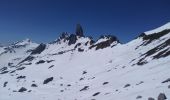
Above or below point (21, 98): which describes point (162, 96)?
below

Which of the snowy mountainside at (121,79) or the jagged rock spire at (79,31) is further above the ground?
the jagged rock spire at (79,31)

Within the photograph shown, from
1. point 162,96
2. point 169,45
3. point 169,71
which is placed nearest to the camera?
point 162,96

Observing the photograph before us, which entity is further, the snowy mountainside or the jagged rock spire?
the jagged rock spire

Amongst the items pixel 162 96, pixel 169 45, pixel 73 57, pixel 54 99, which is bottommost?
pixel 162 96

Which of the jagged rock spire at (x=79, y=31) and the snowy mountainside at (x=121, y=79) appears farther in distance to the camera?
the jagged rock spire at (x=79, y=31)

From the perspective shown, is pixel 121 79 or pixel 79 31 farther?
pixel 79 31

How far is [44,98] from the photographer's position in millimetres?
64188

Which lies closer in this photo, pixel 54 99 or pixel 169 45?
pixel 169 45

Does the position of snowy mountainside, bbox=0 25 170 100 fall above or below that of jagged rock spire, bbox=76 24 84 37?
below

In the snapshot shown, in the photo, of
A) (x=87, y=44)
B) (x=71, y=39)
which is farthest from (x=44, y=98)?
(x=71, y=39)

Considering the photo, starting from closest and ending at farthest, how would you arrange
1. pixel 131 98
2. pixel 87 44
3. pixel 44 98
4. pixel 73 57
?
1. pixel 131 98
2. pixel 44 98
3. pixel 73 57
4. pixel 87 44

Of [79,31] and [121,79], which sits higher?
[79,31]

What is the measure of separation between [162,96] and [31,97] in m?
50.5

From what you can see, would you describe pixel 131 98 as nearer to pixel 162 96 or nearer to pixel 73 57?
pixel 162 96
